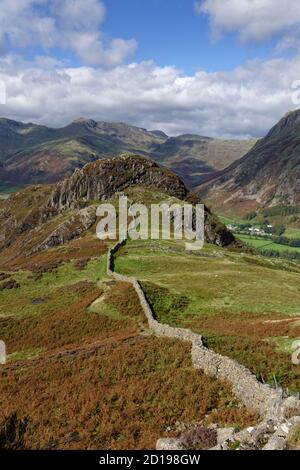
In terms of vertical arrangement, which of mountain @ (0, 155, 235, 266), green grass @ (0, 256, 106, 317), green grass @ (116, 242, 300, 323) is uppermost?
mountain @ (0, 155, 235, 266)

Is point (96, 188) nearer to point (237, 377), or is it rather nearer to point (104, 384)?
point (104, 384)

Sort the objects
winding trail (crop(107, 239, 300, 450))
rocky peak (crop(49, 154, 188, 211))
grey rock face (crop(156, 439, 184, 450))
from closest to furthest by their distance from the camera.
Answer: grey rock face (crop(156, 439, 184, 450)), winding trail (crop(107, 239, 300, 450)), rocky peak (crop(49, 154, 188, 211))

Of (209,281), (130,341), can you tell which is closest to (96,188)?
(209,281)

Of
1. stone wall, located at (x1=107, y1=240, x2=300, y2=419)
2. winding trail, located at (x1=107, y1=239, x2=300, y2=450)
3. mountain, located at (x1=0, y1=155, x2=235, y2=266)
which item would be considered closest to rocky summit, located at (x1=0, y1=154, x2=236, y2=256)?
mountain, located at (x1=0, y1=155, x2=235, y2=266)

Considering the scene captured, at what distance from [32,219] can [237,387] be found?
18183 centimetres

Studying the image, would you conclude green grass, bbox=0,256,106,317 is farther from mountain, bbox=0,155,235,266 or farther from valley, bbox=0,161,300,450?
mountain, bbox=0,155,235,266

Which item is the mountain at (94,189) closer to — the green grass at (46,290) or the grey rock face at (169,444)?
the green grass at (46,290)

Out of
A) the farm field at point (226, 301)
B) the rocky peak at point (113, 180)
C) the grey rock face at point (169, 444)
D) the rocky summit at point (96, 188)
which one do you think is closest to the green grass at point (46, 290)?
the farm field at point (226, 301)

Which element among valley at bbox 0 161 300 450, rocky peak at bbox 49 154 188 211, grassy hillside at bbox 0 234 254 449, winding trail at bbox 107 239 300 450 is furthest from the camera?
rocky peak at bbox 49 154 188 211

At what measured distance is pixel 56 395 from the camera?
3084cm
